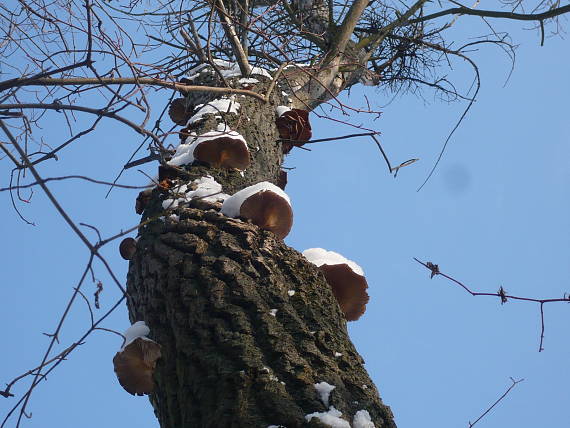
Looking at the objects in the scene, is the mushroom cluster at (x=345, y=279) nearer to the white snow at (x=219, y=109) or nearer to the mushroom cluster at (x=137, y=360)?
the mushroom cluster at (x=137, y=360)

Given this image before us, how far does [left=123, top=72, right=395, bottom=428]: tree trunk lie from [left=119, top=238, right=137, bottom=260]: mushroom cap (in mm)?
Result: 183

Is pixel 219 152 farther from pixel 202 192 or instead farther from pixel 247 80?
pixel 247 80

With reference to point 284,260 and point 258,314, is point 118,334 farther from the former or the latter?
point 284,260

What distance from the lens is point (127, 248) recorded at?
8.12 feet

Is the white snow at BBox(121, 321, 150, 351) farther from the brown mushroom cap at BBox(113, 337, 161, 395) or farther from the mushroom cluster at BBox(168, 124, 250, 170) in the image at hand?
the mushroom cluster at BBox(168, 124, 250, 170)

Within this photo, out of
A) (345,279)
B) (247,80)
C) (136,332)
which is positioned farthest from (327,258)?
(247,80)

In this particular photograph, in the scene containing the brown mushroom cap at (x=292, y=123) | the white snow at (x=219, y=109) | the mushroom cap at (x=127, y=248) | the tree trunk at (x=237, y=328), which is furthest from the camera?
the brown mushroom cap at (x=292, y=123)

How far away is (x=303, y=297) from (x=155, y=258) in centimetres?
54

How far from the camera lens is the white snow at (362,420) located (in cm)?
153

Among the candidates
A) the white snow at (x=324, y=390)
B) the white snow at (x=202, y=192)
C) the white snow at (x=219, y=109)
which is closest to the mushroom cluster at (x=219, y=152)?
the white snow at (x=202, y=192)

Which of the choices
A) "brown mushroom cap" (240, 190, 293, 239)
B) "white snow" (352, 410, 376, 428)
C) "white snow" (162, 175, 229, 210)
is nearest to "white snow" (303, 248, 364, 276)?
"brown mushroom cap" (240, 190, 293, 239)

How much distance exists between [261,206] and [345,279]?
0.42 metres

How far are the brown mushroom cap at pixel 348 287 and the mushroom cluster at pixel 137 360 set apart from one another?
27.1 inches

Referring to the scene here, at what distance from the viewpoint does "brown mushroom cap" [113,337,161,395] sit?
1833 millimetres
